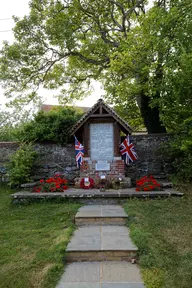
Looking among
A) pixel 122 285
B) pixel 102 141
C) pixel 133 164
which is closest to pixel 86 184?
pixel 102 141

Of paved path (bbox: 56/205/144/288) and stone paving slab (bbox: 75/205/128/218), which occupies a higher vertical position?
stone paving slab (bbox: 75/205/128/218)

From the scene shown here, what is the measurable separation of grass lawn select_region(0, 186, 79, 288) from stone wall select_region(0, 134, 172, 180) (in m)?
2.63

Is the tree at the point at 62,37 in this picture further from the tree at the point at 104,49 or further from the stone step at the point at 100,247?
the stone step at the point at 100,247

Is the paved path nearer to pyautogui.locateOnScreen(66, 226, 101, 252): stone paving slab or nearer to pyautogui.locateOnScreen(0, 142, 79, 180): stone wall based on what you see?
pyautogui.locateOnScreen(66, 226, 101, 252): stone paving slab

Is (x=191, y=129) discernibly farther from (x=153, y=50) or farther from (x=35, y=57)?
(x=35, y=57)

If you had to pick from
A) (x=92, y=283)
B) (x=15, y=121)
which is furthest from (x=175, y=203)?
(x=15, y=121)

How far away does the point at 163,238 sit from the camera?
390cm

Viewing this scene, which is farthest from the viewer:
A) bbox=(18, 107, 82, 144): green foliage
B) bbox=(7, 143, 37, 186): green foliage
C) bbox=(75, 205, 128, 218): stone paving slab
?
bbox=(18, 107, 82, 144): green foliage

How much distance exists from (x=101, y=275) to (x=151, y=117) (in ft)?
28.8

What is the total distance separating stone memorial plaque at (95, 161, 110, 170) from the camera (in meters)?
7.60

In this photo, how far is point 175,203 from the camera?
5613mm

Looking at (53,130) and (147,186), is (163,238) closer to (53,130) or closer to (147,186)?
(147,186)

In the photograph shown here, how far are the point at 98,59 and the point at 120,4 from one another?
9.01 feet

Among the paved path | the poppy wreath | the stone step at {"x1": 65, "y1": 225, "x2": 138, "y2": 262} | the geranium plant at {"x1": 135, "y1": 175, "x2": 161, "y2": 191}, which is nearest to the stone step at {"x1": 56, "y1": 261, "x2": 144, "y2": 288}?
the paved path
